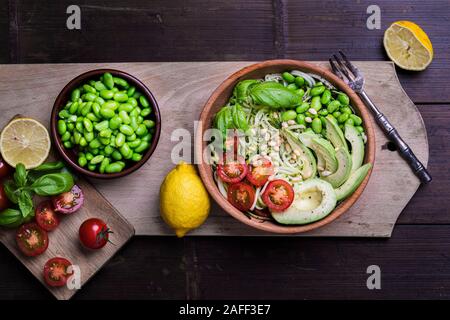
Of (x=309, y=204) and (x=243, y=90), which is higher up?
(x=243, y=90)

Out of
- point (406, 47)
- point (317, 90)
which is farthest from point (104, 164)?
point (406, 47)

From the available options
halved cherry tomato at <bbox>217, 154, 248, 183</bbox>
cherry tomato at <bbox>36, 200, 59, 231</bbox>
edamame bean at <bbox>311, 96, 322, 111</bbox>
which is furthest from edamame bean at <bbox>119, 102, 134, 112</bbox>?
edamame bean at <bbox>311, 96, 322, 111</bbox>

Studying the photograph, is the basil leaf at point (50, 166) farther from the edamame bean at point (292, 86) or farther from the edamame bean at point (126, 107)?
the edamame bean at point (292, 86)

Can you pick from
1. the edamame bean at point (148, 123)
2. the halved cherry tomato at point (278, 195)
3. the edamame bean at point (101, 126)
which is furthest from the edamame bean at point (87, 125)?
the halved cherry tomato at point (278, 195)

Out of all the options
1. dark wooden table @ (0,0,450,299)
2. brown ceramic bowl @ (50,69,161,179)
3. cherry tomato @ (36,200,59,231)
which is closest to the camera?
brown ceramic bowl @ (50,69,161,179)

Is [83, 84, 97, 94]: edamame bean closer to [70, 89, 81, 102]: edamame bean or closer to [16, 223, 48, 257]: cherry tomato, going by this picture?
[70, 89, 81, 102]: edamame bean

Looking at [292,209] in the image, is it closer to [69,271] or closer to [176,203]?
[176,203]

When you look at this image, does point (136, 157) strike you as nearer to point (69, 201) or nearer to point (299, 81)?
point (69, 201)
